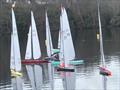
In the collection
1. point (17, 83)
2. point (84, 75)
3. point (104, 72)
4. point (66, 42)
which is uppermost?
point (66, 42)

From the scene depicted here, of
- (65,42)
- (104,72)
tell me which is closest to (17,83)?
(65,42)

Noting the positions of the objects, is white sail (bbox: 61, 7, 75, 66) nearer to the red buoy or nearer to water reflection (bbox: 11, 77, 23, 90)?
the red buoy

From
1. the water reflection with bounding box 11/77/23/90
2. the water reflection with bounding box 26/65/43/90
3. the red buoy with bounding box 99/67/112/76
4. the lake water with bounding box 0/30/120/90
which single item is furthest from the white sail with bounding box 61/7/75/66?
the water reflection with bounding box 11/77/23/90

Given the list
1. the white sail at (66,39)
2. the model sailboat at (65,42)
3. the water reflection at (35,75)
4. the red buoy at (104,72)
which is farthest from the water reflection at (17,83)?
the red buoy at (104,72)

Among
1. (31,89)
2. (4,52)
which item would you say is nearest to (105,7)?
(4,52)

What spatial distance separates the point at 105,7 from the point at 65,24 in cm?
7198

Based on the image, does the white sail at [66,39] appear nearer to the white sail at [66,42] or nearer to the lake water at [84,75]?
the white sail at [66,42]

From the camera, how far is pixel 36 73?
2200 inches

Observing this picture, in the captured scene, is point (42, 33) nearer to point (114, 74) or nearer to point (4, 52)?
point (4, 52)

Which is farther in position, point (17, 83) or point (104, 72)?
point (104, 72)

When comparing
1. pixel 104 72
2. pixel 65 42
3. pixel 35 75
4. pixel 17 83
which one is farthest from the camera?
pixel 35 75

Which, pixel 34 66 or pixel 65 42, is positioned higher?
pixel 65 42

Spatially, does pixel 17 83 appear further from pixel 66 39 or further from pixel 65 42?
pixel 66 39

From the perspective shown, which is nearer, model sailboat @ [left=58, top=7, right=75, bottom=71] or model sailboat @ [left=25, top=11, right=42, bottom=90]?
model sailboat @ [left=25, top=11, right=42, bottom=90]
